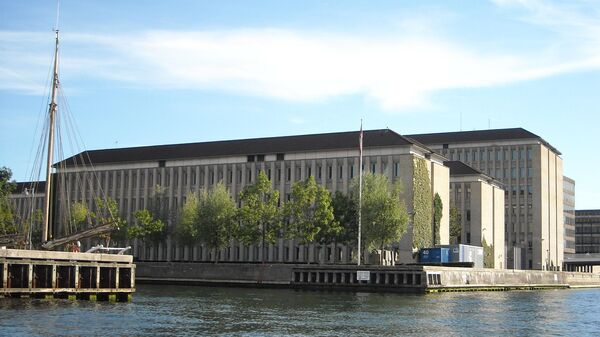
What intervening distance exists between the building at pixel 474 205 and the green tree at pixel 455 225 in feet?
2.06

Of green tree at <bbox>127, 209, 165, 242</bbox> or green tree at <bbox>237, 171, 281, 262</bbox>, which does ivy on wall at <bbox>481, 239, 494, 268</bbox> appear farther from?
green tree at <bbox>127, 209, 165, 242</bbox>

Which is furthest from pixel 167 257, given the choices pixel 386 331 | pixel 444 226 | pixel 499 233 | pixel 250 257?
pixel 386 331

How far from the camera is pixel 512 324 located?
203 ft

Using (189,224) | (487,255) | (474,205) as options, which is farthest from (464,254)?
(189,224)

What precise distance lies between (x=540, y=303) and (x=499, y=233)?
9183cm

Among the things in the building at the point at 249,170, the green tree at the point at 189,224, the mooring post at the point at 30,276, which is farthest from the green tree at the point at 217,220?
the mooring post at the point at 30,276

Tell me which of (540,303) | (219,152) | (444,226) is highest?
(219,152)

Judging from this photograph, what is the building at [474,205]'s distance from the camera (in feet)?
556

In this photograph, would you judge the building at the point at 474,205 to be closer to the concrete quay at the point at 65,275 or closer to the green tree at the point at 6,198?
the green tree at the point at 6,198

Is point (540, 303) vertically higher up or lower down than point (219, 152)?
lower down

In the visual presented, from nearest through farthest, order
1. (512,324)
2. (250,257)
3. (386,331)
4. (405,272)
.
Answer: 1. (386,331)
2. (512,324)
3. (405,272)
4. (250,257)

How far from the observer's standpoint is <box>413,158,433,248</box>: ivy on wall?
13338 cm

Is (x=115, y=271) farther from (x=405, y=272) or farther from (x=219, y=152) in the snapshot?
(x=219, y=152)

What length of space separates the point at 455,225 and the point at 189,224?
192ft
